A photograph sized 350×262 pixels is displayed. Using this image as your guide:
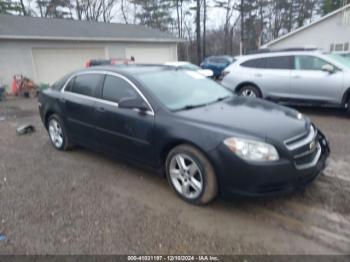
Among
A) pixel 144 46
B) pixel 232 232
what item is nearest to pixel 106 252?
pixel 232 232

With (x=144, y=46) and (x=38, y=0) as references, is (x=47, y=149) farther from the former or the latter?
(x=38, y=0)

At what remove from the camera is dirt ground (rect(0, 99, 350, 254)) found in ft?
8.39

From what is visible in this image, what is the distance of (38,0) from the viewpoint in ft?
104

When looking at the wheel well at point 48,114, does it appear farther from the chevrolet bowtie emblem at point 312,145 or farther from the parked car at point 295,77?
the parked car at point 295,77

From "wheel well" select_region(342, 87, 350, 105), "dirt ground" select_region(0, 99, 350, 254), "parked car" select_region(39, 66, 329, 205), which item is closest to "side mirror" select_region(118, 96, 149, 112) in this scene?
"parked car" select_region(39, 66, 329, 205)

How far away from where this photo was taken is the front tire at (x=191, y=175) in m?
2.92

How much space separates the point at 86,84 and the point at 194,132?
2249 millimetres

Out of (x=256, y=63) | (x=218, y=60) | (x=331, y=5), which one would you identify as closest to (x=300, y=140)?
(x=256, y=63)

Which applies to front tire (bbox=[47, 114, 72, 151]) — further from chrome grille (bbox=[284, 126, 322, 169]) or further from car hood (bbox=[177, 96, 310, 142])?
chrome grille (bbox=[284, 126, 322, 169])

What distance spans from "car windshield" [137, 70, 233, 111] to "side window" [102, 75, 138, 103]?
20 centimetres

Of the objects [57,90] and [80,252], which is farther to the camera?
[57,90]

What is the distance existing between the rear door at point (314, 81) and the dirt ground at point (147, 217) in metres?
2.67

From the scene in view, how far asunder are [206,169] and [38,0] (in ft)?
118

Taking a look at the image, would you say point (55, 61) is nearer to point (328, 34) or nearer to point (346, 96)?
point (346, 96)
